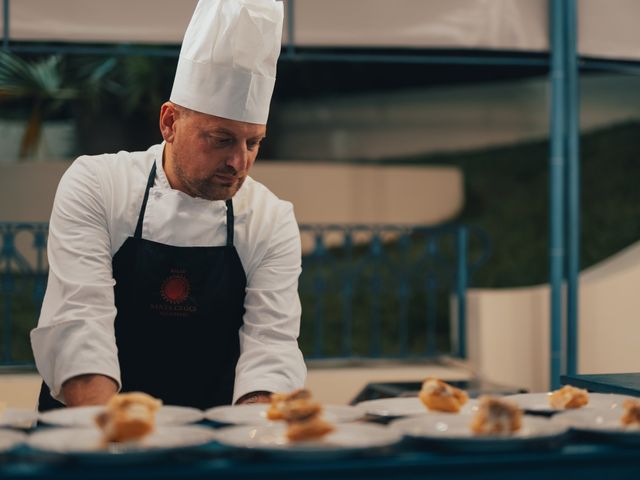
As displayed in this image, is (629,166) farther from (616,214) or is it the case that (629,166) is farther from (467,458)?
(467,458)

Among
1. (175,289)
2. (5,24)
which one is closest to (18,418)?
(175,289)

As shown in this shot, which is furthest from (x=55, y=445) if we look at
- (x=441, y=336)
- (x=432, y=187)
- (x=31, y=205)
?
(x=432, y=187)

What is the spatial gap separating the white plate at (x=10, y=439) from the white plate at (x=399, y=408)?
1.78 ft

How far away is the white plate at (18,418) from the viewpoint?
55.0 inches

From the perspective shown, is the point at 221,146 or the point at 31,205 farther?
the point at 31,205

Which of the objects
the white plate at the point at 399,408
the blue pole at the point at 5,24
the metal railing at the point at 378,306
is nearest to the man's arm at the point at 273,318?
the white plate at the point at 399,408

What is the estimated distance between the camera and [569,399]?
5.23 feet

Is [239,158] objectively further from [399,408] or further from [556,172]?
[556,172]

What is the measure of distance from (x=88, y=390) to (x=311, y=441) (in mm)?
737

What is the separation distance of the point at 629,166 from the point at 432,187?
6.33 ft

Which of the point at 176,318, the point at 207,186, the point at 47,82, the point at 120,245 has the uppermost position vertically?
the point at 47,82

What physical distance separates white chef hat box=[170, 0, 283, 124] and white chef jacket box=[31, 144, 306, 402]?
21 cm

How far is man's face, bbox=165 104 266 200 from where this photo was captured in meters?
2.04

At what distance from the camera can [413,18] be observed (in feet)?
14.0
